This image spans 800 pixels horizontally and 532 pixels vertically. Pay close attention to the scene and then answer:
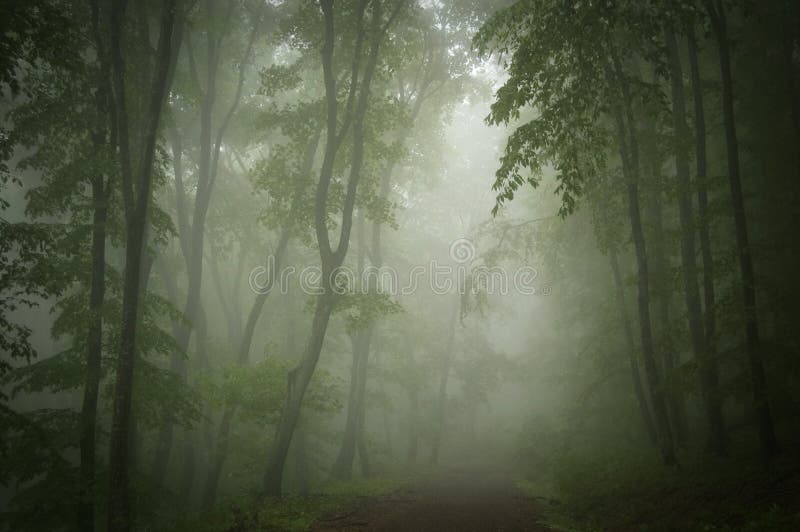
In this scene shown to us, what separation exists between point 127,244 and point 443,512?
29.0 ft

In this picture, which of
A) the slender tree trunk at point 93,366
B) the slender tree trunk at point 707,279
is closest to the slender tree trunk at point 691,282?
the slender tree trunk at point 707,279

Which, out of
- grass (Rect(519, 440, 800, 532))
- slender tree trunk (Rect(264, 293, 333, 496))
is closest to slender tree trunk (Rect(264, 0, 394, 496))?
slender tree trunk (Rect(264, 293, 333, 496))

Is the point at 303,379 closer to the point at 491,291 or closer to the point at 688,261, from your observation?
the point at 688,261

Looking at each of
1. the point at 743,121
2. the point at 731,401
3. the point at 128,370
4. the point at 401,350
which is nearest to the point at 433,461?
the point at 401,350

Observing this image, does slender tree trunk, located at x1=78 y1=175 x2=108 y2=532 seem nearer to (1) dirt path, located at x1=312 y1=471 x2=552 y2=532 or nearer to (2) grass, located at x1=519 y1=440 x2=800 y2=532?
(1) dirt path, located at x1=312 y1=471 x2=552 y2=532

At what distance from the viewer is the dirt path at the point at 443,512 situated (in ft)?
26.2

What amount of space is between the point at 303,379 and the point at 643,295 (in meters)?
8.41

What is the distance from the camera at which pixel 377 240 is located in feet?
53.4

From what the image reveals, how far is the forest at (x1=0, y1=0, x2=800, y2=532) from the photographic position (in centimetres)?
779

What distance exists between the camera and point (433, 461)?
21.6m

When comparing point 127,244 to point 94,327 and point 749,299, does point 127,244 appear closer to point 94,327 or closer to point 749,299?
point 94,327

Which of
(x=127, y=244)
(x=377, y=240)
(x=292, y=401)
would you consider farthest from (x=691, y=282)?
(x=127, y=244)

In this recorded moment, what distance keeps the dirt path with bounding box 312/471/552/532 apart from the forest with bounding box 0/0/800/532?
108 mm

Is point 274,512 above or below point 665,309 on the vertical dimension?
below
